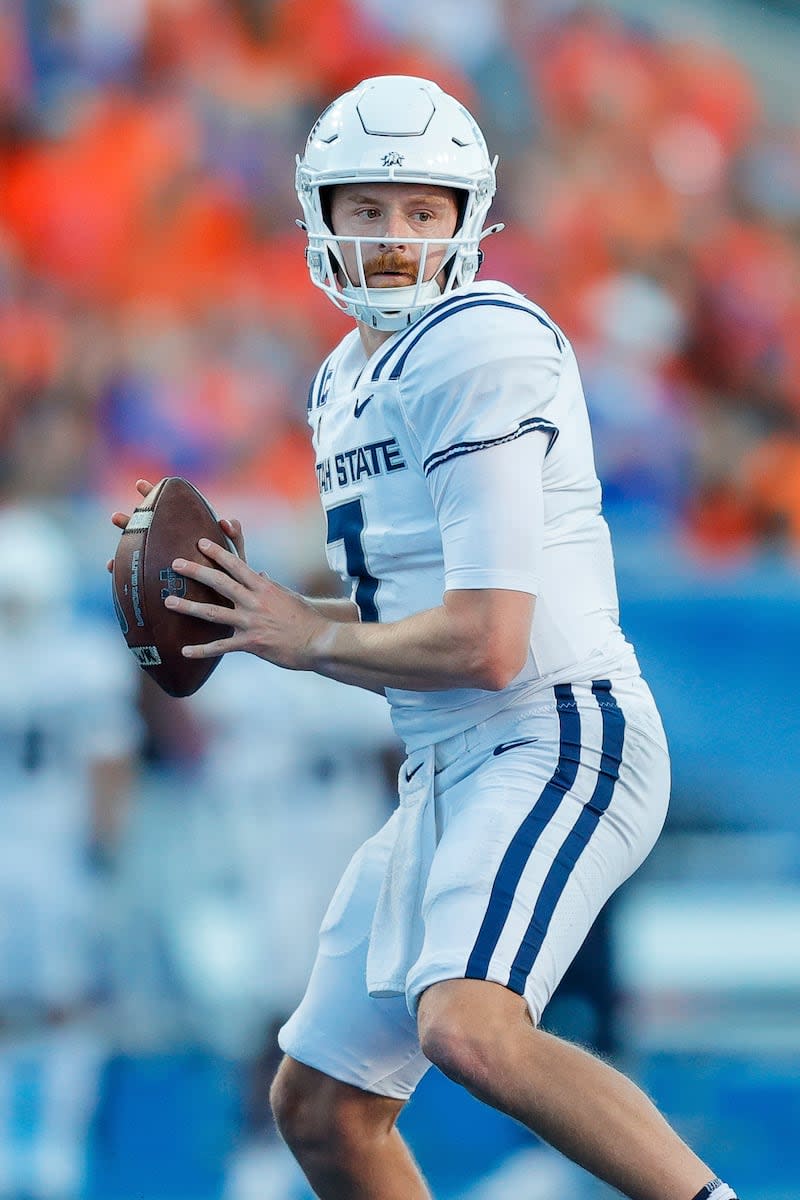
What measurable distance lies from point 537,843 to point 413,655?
0.29 meters

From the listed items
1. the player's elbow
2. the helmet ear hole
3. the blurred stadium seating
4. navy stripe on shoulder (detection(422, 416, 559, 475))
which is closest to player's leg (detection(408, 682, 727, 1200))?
the player's elbow

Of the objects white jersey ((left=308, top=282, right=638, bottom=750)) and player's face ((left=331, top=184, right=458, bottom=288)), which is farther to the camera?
player's face ((left=331, top=184, right=458, bottom=288))

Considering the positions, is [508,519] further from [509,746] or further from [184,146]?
[184,146]

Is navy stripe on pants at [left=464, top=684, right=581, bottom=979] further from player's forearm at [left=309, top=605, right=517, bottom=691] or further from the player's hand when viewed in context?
the player's hand

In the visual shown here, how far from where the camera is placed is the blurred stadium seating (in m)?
3.76

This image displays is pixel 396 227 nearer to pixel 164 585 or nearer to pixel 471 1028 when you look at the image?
pixel 164 585

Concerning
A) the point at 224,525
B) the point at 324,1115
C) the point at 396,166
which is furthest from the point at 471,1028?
the point at 396,166

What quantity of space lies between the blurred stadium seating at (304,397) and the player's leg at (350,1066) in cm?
154

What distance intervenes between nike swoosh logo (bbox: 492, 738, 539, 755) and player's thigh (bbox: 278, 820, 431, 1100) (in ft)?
Answer: 0.84

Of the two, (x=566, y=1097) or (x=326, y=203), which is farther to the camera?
(x=326, y=203)

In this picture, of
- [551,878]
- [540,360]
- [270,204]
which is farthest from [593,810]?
[270,204]

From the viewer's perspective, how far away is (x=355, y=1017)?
2.21 m

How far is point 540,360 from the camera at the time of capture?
1.99 metres

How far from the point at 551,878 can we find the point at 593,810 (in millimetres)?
124
